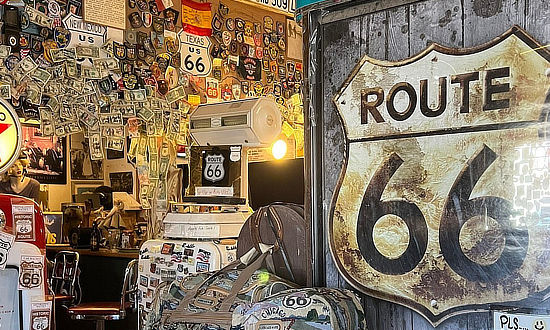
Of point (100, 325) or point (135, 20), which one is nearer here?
point (135, 20)

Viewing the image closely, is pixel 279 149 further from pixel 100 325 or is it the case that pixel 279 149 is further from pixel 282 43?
pixel 100 325

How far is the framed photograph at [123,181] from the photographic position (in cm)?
932

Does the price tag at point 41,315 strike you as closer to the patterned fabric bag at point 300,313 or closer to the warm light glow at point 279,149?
the patterned fabric bag at point 300,313

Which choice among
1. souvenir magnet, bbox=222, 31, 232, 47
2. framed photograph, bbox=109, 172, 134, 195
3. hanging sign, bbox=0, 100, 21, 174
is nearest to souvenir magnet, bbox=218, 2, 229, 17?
souvenir magnet, bbox=222, 31, 232, 47

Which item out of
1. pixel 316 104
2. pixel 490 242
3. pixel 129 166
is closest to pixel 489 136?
pixel 490 242

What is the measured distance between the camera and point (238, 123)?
10.7 ft

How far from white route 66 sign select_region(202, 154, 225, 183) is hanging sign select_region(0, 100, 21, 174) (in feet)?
4.64

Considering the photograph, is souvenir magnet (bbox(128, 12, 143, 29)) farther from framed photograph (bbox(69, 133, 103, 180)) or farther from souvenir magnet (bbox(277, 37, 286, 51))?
framed photograph (bbox(69, 133, 103, 180))

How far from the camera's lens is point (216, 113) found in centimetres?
337

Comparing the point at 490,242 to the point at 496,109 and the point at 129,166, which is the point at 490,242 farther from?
the point at 129,166

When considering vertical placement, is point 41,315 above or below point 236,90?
below

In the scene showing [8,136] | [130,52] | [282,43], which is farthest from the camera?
[282,43]

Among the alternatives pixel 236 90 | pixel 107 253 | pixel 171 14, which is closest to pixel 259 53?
pixel 236 90

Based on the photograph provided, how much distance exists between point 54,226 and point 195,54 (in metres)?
3.92
